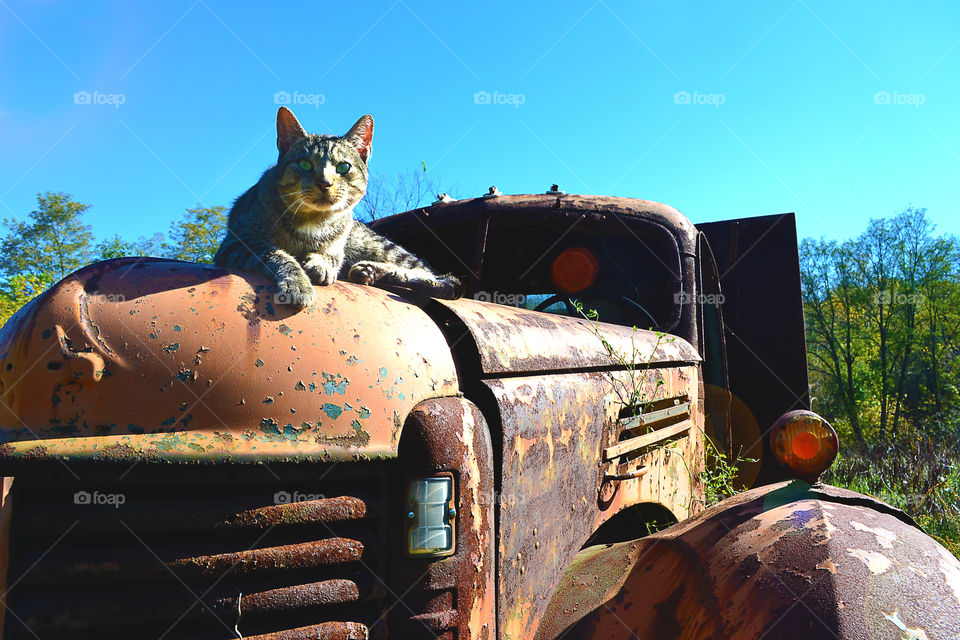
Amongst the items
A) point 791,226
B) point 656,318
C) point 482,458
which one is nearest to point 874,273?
point 791,226

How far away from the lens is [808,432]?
75.3 inches

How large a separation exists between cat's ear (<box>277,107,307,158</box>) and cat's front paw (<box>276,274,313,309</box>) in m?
1.31

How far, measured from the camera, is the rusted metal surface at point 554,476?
153cm

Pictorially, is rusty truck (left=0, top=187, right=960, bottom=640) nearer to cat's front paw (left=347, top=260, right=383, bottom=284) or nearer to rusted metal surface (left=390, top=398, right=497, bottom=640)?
rusted metal surface (left=390, top=398, right=497, bottom=640)

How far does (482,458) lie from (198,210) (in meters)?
17.6

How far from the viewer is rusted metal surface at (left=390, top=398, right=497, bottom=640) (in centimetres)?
129

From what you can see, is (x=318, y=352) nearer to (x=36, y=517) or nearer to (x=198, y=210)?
(x=36, y=517)

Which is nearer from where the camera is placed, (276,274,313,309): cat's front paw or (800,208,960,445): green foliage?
(276,274,313,309): cat's front paw

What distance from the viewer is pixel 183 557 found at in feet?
3.74

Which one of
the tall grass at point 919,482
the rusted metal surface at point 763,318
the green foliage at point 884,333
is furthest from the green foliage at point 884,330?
the rusted metal surface at point 763,318

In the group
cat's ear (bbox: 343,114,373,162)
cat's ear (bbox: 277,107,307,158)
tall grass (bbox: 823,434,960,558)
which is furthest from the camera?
tall grass (bbox: 823,434,960,558)

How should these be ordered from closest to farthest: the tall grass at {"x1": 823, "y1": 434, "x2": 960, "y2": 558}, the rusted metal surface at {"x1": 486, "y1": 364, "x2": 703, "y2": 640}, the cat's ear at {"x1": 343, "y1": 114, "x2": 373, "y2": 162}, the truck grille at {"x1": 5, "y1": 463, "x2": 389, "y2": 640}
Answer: the truck grille at {"x1": 5, "y1": 463, "x2": 389, "y2": 640}, the rusted metal surface at {"x1": 486, "y1": 364, "x2": 703, "y2": 640}, the cat's ear at {"x1": 343, "y1": 114, "x2": 373, "y2": 162}, the tall grass at {"x1": 823, "y1": 434, "x2": 960, "y2": 558}

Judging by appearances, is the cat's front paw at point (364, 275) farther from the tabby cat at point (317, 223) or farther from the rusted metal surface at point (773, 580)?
the rusted metal surface at point (773, 580)

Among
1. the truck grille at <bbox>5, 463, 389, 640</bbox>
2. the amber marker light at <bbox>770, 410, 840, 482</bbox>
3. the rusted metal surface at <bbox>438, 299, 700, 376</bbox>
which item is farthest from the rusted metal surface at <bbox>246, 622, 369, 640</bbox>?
the amber marker light at <bbox>770, 410, 840, 482</bbox>
